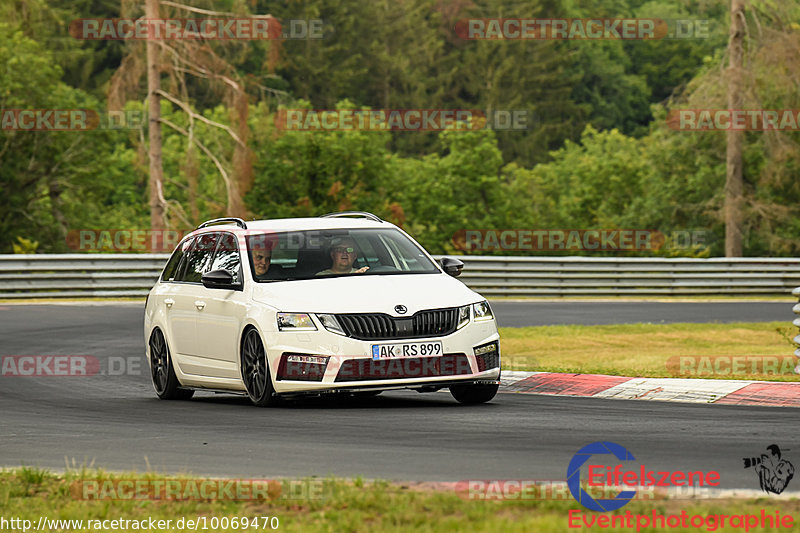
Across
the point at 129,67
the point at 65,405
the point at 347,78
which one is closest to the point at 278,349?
the point at 65,405

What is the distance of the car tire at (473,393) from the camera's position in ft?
39.2

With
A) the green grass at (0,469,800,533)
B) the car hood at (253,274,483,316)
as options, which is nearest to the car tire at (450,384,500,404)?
the car hood at (253,274,483,316)

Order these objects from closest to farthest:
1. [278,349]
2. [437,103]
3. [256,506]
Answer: [256,506] → [278,349] → [437,103]

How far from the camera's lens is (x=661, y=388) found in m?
12.7

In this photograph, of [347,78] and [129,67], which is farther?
[347,78]

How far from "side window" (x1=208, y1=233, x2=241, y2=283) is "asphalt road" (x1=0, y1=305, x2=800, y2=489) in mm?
1252

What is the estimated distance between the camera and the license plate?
11.2 meters

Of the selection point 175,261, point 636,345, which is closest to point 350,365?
point 175,261

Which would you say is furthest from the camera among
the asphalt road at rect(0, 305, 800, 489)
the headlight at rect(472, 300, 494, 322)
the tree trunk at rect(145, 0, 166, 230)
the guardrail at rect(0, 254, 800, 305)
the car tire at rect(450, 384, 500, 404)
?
the tree trunk at rect(145, 0, 166, 230)

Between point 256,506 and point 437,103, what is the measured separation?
91234mm

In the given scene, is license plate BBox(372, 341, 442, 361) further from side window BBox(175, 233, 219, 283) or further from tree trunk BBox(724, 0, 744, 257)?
tree trunk BBox(724, 0, 744, 257)

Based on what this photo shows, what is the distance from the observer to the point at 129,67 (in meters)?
36.9

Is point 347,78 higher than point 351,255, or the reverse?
point 347,78

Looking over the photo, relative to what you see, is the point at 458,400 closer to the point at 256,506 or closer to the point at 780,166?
the point at 256,506
